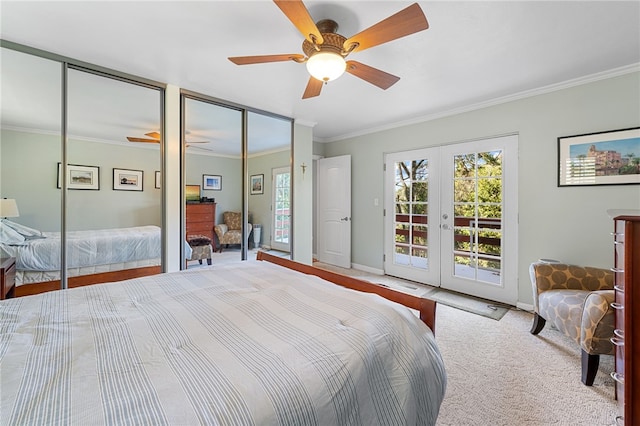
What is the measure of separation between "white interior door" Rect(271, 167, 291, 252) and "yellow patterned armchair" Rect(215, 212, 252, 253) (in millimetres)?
511

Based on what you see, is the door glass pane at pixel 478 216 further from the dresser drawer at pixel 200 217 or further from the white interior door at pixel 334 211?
the dresser drawer at pixel 200 217

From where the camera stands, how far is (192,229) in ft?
10.0

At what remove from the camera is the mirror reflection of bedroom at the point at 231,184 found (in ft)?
10.1

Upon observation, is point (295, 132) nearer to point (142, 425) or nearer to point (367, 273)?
point (367, 273)

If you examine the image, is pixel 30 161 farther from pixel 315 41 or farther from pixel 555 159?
pixel 555 159

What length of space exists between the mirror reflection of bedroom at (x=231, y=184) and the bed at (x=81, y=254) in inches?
15.7

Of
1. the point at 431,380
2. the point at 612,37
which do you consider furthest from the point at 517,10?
the point at 431,380

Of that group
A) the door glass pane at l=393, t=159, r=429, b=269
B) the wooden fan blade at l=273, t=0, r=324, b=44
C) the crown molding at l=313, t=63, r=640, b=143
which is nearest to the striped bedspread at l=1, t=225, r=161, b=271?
the wooden fan blade at l=273, t=0, r=324, b=44

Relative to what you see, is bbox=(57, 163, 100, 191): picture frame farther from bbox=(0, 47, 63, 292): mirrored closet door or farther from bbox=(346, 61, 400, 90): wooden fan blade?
bbox=(346, 61, 400, 90): wooden fan blade

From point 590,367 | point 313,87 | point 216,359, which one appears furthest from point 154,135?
point 590,367

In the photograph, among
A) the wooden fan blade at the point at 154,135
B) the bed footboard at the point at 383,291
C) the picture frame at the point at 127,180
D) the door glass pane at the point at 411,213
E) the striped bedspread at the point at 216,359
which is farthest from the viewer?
the door glass pane at the point at 411,213

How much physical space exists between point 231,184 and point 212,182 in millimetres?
225

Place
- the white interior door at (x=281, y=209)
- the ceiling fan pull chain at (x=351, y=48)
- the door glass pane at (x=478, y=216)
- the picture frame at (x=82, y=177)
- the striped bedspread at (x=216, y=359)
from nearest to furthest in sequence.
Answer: the striped bedspread at (x=216, y=359), the ceiling fan pull chain at (x=351, y=48), the picture frame at (x=82, y=177), the door glass pane at (x=478, y=216), the white interior door at (x=281, y=209)

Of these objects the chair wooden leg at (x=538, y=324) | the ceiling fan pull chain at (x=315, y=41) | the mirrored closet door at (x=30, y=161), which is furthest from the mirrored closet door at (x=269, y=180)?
the chair wooden leg at (x=538, y=324)
